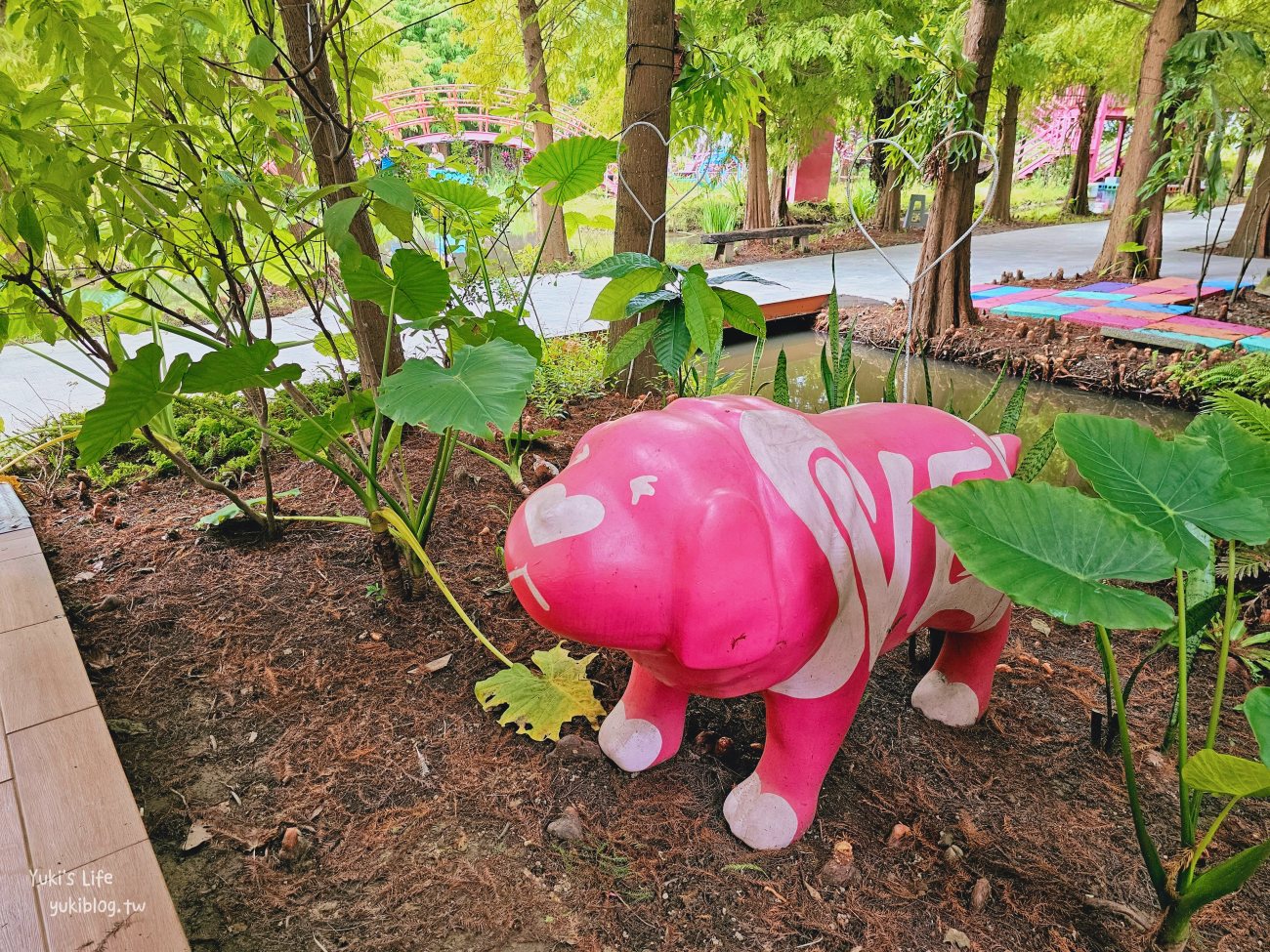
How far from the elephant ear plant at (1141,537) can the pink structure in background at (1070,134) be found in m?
12.7

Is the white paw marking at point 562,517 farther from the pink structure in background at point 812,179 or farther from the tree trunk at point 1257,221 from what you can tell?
the pink structure in background at point 812,179

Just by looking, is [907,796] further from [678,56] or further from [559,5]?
[559,5]

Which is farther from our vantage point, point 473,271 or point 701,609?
point 473,271

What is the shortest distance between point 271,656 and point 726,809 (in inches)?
43.6

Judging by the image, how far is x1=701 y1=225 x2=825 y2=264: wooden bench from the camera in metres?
8.65

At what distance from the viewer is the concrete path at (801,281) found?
12.2ft

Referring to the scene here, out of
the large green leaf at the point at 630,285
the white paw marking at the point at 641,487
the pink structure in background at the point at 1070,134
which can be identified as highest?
the pink structure in background at the point at 1070,134

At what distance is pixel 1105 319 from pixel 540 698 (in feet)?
16.5

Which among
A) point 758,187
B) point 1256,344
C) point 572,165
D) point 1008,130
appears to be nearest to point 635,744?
point 572,165

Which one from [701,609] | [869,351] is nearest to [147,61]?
[701,609]

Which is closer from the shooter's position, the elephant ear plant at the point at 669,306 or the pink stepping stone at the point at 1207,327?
the elephant ear plant at the point at 669,306

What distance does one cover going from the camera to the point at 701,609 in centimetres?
97

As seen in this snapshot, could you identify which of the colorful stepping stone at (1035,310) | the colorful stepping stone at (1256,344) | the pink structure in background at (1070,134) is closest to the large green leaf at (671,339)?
the colorful stepping stone at (1256,344)

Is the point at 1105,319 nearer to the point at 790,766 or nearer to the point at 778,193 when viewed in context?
the point at 790,766
